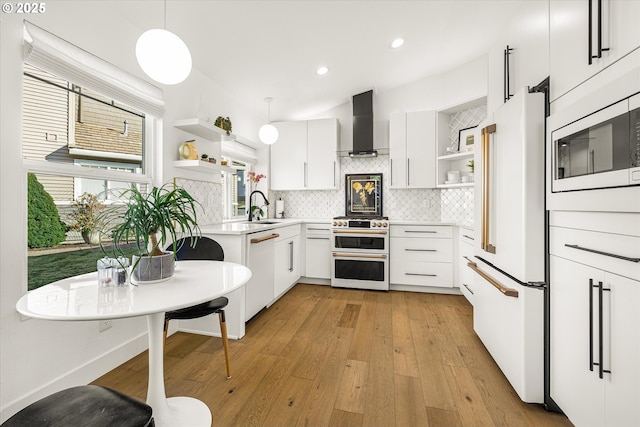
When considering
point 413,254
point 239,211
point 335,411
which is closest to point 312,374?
point 335,411

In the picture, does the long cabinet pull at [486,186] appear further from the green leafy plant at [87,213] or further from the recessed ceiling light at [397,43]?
the green leafy plant at [87,213]

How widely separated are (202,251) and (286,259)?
4.61 ft

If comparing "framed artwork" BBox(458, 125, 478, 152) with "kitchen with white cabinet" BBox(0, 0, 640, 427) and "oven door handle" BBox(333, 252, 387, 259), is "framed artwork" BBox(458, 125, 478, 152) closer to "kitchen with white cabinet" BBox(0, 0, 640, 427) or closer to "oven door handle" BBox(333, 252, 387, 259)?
"kitchen with white cabinet" BBox(0, 0, 640, 427)

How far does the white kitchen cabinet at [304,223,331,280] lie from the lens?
4.06 m

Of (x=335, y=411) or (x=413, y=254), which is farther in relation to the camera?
(x=413, y=254)

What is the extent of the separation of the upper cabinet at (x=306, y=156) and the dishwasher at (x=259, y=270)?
57.2 inches

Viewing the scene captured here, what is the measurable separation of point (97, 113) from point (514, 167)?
272 centimetres

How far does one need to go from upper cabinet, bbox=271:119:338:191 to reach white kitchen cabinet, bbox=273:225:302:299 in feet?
2.62

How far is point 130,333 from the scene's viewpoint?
83.4 inches

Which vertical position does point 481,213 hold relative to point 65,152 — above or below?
below

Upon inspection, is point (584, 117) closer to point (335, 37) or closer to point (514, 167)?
point (514, 167)

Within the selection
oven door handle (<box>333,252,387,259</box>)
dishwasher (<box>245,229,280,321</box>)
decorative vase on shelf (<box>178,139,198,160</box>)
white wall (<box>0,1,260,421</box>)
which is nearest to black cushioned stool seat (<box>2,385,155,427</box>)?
white wall (<box>0,1,260,421</box>)

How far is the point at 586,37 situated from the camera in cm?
122

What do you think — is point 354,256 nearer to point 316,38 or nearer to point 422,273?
point 422,273
